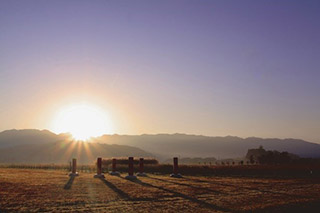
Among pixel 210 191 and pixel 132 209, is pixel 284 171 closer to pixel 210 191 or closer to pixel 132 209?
pixel 210 191

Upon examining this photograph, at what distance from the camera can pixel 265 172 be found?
43.7 meters

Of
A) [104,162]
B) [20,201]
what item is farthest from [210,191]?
[104,162]

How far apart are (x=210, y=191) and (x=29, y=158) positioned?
587 ft

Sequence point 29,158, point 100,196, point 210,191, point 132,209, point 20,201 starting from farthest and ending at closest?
point 29,158
point 210,191
point 100,196
point 20,201
point 132,209

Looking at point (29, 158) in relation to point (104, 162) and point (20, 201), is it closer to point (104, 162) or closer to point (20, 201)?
point (104, 162)

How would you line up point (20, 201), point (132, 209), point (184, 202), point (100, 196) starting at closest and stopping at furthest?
1. point (132, 209)
2. point (20, 201)
3. point (184, 202)
4. point (100, 196)

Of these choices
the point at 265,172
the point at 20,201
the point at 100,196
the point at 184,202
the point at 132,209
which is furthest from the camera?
the point at 265,172

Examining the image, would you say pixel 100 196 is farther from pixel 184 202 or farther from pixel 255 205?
pixel 255 205

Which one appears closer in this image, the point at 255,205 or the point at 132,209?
the point at 132,209

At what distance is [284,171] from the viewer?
44.2 meters

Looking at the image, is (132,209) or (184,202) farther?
(184,202)

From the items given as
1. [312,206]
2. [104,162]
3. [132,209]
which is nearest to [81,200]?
[132,209]

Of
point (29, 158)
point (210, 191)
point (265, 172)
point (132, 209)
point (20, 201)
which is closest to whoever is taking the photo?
point (132, 209)

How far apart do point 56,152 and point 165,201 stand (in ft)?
605
